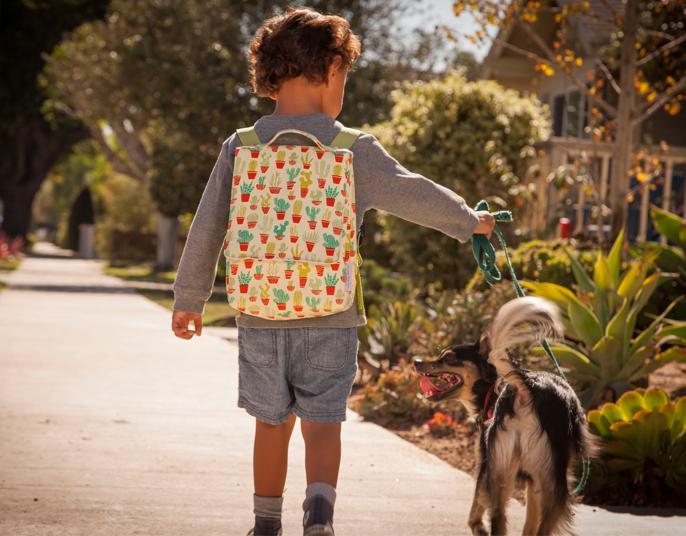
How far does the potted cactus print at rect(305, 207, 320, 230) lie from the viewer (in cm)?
385

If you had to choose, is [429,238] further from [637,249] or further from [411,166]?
[637,249]

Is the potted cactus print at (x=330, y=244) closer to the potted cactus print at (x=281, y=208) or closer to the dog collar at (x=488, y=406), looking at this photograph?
the potted cactus print at (x=281, y=208)

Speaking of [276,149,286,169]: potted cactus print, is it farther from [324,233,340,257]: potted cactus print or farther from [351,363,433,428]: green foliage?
[351,363,433,428]: green foliage

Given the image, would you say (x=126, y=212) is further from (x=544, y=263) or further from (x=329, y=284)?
(x=329, y=284)

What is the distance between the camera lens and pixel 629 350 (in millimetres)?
7012

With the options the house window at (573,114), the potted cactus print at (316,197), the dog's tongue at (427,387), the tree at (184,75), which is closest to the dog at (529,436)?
the dog's tongue at (427,387)

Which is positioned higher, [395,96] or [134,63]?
[134,63]

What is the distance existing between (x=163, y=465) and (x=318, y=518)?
2.30 m

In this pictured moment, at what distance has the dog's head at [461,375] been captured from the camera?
427 cm

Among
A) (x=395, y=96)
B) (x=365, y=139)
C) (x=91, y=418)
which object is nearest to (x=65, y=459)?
(x=91, y=418)

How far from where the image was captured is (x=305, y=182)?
3.86 m

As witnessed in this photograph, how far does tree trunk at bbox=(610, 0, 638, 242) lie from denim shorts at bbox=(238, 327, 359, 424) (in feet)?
21.9

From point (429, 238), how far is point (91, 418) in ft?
21.6

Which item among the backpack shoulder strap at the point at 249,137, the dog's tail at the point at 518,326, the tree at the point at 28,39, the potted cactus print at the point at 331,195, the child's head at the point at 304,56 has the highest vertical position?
the tree at the point at 28,39
